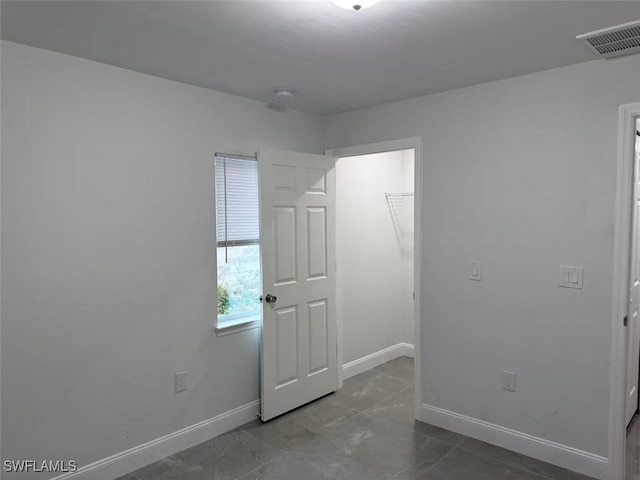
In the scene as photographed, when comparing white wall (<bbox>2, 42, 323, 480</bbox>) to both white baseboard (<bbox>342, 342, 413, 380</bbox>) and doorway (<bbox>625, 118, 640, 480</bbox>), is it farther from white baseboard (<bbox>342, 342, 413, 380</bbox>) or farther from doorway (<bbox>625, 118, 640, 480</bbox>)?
doorway (<bbox>625, 118, 640, 480</bbox>)

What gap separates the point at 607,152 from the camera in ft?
8.16

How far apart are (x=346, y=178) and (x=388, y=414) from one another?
214 centimetres

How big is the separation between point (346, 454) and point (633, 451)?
6.15 ft

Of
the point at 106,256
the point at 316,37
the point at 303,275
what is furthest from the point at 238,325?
the point at 316,37

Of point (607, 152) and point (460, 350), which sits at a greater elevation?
point (607, 152)

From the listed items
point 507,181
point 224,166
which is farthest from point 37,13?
point 507,181

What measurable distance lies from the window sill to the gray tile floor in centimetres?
258

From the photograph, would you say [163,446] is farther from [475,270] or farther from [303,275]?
[475,270]

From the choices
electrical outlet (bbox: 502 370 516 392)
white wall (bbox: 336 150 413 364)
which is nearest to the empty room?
electrical outlet (bbox: 502 370 516 392)

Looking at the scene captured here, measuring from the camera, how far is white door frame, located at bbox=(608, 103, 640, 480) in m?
2.42

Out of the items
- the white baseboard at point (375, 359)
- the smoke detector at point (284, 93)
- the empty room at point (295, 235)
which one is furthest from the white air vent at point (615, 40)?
the white baseboard at point (375, 359)

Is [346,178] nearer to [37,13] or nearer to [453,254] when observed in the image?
[453,254]

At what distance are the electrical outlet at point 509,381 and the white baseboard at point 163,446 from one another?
183 cm

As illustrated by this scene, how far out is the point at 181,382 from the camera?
2939mm
